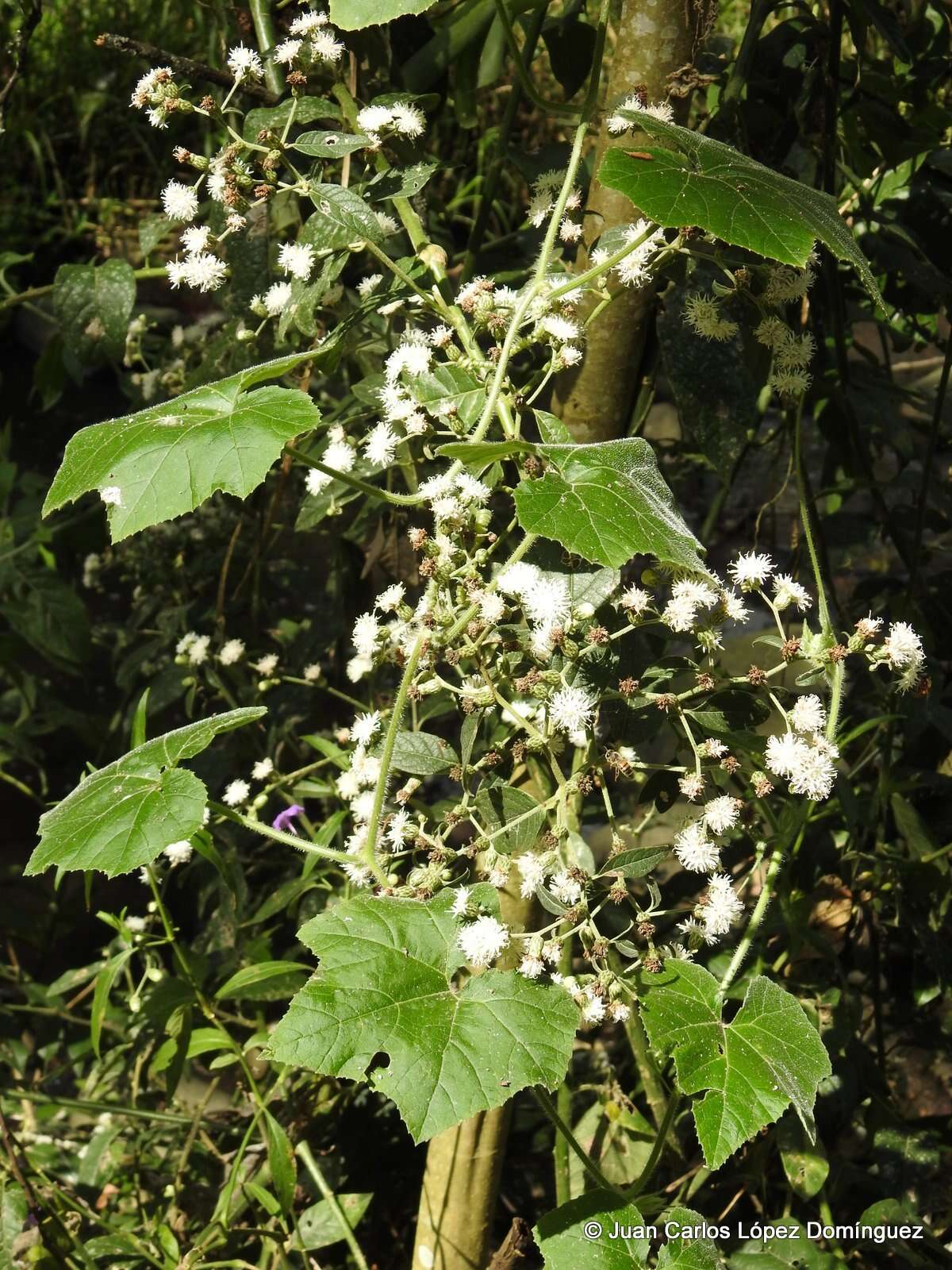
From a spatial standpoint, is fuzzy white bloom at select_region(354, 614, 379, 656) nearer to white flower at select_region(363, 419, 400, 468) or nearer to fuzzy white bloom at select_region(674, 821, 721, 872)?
white flower at select_region(363, 419, 400, 468)

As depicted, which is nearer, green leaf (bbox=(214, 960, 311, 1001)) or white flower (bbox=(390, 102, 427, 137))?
white flower (bbox=(390, 102, 427, 137))

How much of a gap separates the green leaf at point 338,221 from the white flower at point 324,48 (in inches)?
4.3

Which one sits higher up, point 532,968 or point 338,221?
point 338,221

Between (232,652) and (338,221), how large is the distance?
0.61 metres

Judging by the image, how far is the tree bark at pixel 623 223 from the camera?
91 centimetres

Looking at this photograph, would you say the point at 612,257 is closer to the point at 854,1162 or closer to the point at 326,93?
the point at 326,93

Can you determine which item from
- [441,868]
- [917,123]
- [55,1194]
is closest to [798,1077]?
[441,868]

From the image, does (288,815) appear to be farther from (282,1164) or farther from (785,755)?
(785,755)

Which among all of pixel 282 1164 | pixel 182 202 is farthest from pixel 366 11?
pixel 282 1164

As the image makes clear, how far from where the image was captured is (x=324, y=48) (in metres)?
0.95

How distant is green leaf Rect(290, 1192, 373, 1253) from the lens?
1184 millimetres

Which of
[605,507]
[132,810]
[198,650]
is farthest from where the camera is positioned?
[198,650]

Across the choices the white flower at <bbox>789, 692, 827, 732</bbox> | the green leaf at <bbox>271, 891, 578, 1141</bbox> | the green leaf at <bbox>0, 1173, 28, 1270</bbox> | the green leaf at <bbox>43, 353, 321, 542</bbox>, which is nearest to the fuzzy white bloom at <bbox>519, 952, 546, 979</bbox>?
the green leaf at <bbox>271, 891, 578, 1141</bbox>

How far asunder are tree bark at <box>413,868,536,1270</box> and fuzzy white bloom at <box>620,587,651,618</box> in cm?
49
